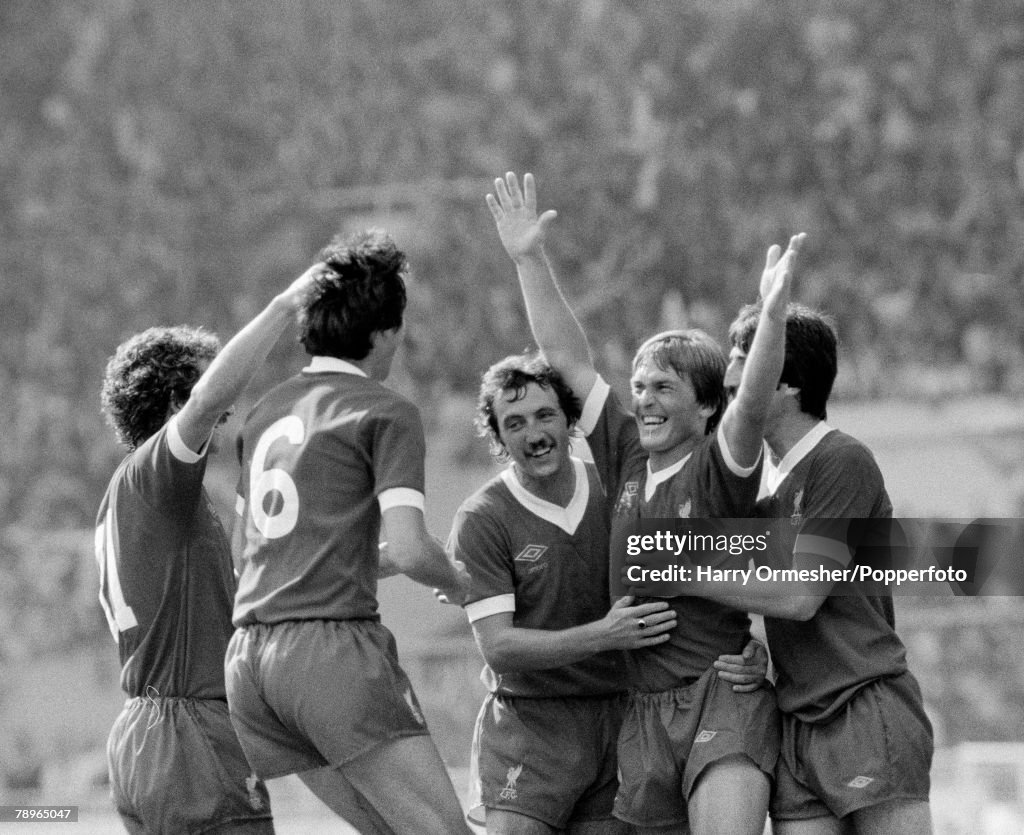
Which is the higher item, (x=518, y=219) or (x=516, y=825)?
(x=518, y=219)

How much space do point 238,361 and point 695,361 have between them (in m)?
1.04

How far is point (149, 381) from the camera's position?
329 cm

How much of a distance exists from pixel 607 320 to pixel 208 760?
224 inches

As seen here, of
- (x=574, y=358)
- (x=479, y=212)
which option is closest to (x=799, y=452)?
(x=574, y=358)

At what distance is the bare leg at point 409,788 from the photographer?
272 centimetres

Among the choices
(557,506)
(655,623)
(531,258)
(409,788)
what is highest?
(531,258)

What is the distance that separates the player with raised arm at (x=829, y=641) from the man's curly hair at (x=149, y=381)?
49.9 inches

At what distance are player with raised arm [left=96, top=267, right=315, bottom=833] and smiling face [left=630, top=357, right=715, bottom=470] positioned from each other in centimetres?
83

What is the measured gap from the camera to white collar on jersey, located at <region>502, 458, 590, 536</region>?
11.1ft

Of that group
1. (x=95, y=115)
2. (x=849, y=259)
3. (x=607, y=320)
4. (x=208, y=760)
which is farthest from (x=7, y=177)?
(x=208, y=760)

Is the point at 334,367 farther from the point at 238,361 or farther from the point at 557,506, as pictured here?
the point at 557,506

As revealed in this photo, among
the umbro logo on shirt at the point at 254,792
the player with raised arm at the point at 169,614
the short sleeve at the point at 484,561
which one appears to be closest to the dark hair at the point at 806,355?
the short sleeve at the point at 484,561

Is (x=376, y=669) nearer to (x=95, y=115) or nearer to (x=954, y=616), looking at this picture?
(x=954, y=616)
